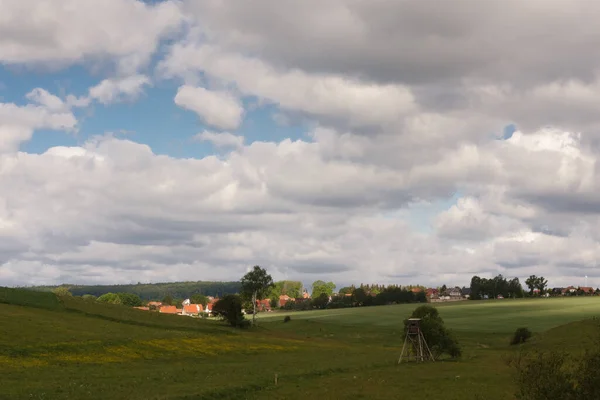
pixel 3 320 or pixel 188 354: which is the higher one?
pixel 3 320

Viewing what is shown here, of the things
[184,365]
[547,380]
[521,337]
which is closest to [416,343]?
[184,365]

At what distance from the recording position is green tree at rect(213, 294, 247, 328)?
462 ft

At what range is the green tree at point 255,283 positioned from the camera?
532 ft

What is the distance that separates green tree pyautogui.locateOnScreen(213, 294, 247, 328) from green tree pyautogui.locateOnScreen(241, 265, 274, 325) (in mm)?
20049

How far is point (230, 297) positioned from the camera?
142m

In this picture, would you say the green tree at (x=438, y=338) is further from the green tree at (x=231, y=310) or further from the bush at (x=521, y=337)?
the green tree at (x=231, y=310)

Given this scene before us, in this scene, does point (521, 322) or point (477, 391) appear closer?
point (477, 391)

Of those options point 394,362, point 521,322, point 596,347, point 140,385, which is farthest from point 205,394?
point 521,322

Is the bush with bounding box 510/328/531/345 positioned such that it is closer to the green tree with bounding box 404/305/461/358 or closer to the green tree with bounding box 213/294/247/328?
the green tree with bounding box 404/305/461/358

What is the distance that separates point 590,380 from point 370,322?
560 ft

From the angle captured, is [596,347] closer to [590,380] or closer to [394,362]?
[590,380]

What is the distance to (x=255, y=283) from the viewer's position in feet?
531

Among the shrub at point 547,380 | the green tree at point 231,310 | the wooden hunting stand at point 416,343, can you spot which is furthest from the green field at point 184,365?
the shrub at point 547,380

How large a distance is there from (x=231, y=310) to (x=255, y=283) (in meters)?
21.9
